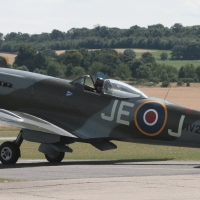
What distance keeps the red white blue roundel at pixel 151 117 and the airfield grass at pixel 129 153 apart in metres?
2.78

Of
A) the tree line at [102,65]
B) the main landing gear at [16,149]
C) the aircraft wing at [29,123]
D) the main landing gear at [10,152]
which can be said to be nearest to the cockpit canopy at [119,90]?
the aircraft wing at [29,123]

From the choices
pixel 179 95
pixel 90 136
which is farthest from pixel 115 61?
pixel 90 136

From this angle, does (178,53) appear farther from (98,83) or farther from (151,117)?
(151,117)

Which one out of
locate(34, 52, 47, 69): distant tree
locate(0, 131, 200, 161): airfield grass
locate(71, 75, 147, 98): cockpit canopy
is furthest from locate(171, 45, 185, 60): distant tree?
locate(71, 75, 147, 98): cockpit canopy

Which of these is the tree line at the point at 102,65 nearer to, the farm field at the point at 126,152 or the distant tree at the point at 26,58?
the distant tree at the point at 26,58

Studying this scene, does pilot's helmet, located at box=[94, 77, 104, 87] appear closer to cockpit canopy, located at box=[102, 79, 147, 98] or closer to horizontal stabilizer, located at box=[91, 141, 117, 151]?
cockpit canopy, located at box=[102, 79, 147, 98]

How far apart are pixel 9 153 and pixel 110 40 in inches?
5227

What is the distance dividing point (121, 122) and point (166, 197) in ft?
22.7

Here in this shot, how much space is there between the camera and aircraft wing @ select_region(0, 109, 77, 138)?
1941 cm

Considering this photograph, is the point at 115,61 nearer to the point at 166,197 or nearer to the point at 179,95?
the point at 179,95

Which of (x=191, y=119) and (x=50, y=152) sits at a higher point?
(x=191, y=119)

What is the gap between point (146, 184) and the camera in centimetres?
1420

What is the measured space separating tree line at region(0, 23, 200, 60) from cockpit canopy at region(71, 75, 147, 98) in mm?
95124

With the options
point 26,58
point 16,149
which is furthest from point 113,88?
point 26,58
